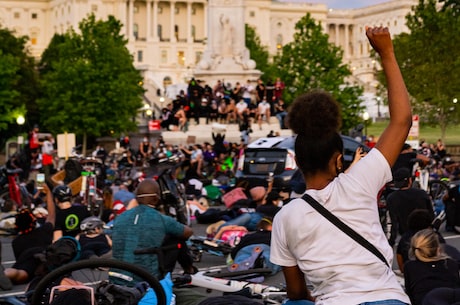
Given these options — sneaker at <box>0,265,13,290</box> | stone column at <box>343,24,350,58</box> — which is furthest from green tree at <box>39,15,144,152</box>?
stone column at <box>343,24,350,58</box>

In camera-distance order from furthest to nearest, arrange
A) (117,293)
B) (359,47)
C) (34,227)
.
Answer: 1. (359,47)
2. (34,227)
3. (117,293)

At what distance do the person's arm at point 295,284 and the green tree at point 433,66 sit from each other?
50.0 metres

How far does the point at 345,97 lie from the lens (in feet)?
203

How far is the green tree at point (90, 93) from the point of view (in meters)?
65.5

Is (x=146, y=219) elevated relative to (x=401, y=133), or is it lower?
lower

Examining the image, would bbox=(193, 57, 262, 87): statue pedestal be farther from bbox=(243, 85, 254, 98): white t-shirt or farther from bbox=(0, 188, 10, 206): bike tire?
bbox=(0, 188, 10, 206): bike tire

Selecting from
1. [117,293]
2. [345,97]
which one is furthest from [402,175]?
[345,97]

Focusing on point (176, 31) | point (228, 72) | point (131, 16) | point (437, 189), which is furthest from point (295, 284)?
point (176, 31)

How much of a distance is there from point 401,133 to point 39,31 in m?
162

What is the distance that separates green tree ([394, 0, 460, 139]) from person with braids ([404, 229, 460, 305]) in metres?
45.8

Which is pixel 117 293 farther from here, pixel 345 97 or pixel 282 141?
pixel 345 97

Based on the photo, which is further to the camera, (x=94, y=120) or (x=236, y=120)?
(x=94, y=120)

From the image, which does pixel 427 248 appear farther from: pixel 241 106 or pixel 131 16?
pixel 131 16

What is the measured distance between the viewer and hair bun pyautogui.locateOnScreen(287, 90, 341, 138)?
525cm
